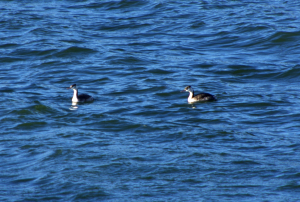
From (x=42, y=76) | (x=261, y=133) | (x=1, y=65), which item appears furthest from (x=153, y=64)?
(x=261, y=133)

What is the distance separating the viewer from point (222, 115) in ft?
52.1

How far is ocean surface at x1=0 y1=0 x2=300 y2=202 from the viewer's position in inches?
442

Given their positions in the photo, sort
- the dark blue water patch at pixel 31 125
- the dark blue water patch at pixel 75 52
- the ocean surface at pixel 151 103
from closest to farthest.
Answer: the ocean surface at pixel 151 103
the dark blue water patch at pixel 31 125
the dark blue water patch at pixel 75 52

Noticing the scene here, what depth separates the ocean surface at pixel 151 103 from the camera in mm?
11234

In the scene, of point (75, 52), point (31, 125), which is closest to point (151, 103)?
point (31, 125)

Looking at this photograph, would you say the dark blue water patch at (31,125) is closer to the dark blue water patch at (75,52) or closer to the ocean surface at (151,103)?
the ocean surface at (151,103)

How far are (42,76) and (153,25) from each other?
29.8 feet

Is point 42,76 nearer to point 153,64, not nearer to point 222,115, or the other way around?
point 153,64

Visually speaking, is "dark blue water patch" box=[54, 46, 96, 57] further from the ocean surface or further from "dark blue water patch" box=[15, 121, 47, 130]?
"dark blue water patch" box=[15, 121, 47, 130]

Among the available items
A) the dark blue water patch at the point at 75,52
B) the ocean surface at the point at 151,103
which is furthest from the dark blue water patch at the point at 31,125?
the dark blue water patch at the point at 75,52

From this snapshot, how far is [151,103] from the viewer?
17297mm

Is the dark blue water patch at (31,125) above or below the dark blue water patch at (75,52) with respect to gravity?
above

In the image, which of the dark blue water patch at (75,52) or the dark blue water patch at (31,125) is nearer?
the dark blue water patch at (31,125)

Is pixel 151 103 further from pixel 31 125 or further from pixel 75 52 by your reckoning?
pixel 75 52
